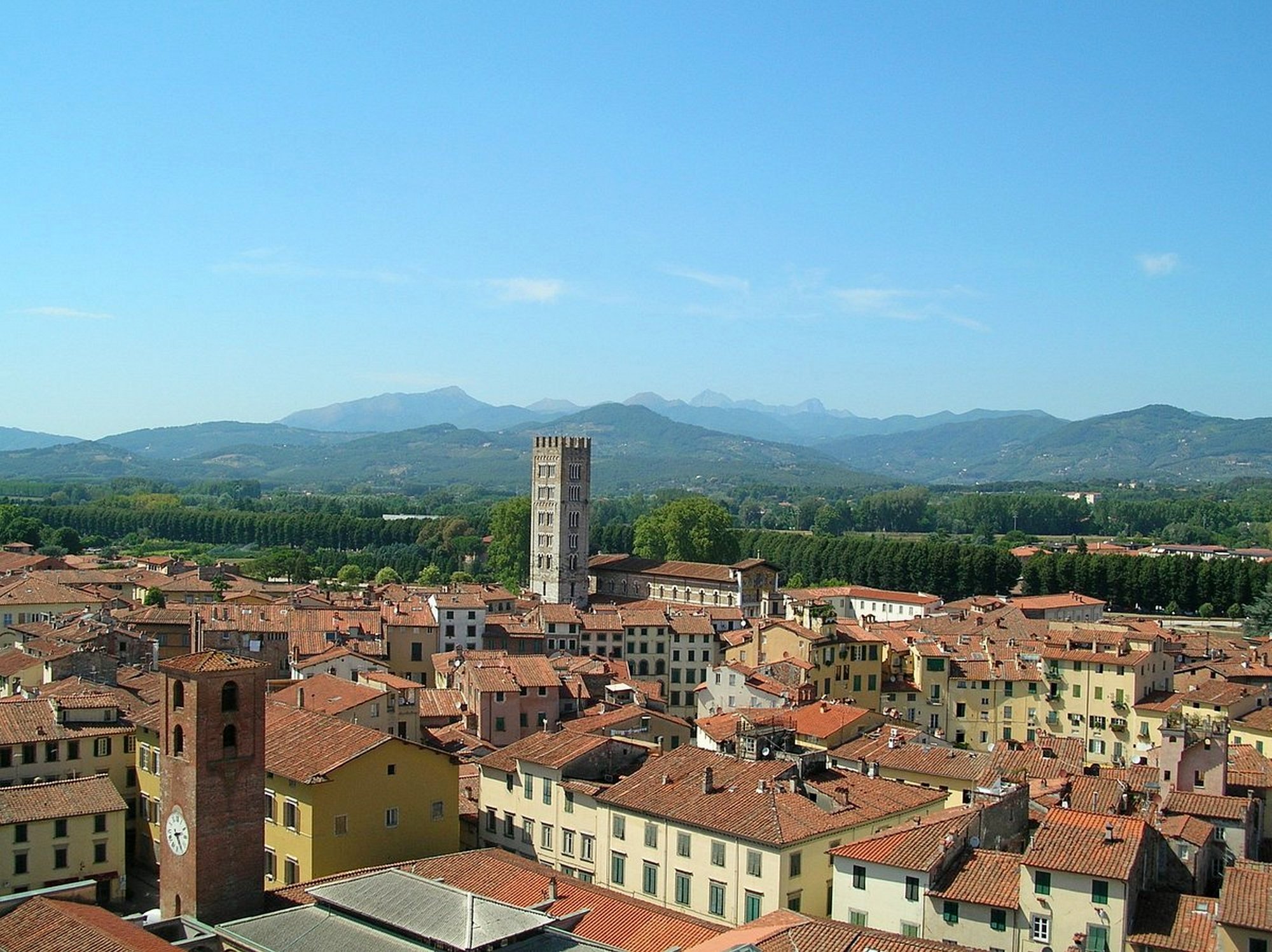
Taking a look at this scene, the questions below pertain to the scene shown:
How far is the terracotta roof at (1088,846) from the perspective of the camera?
961 inches

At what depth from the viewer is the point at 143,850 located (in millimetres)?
35625

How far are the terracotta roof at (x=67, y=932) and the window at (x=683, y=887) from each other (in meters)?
11.2

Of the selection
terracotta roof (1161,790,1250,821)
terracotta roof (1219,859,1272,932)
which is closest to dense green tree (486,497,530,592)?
terracotta roof (1161,790,1250,821)

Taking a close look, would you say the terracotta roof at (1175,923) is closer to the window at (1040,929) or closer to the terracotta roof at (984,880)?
the window at (1040,929)

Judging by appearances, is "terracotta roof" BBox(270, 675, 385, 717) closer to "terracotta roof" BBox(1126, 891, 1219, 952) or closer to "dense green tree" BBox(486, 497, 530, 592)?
"terracotta roof" BBox(1126, 891, 1219, 952)

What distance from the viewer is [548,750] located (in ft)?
113

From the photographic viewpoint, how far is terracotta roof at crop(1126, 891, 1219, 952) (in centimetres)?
2372

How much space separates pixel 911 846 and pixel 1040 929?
306 cm

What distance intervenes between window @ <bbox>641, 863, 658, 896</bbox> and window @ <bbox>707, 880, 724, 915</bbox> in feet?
5.37

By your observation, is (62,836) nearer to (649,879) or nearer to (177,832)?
(177,832)

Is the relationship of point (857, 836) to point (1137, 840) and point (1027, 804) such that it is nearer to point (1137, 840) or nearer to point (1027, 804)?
point (1027, 804)

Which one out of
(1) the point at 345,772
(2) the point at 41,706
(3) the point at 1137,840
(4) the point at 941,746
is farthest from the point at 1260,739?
(2) the point at 41,706

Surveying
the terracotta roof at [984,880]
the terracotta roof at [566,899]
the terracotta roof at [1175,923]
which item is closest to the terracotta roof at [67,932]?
the terracotta roof at [566,899]

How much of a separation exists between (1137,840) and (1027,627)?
151ft
